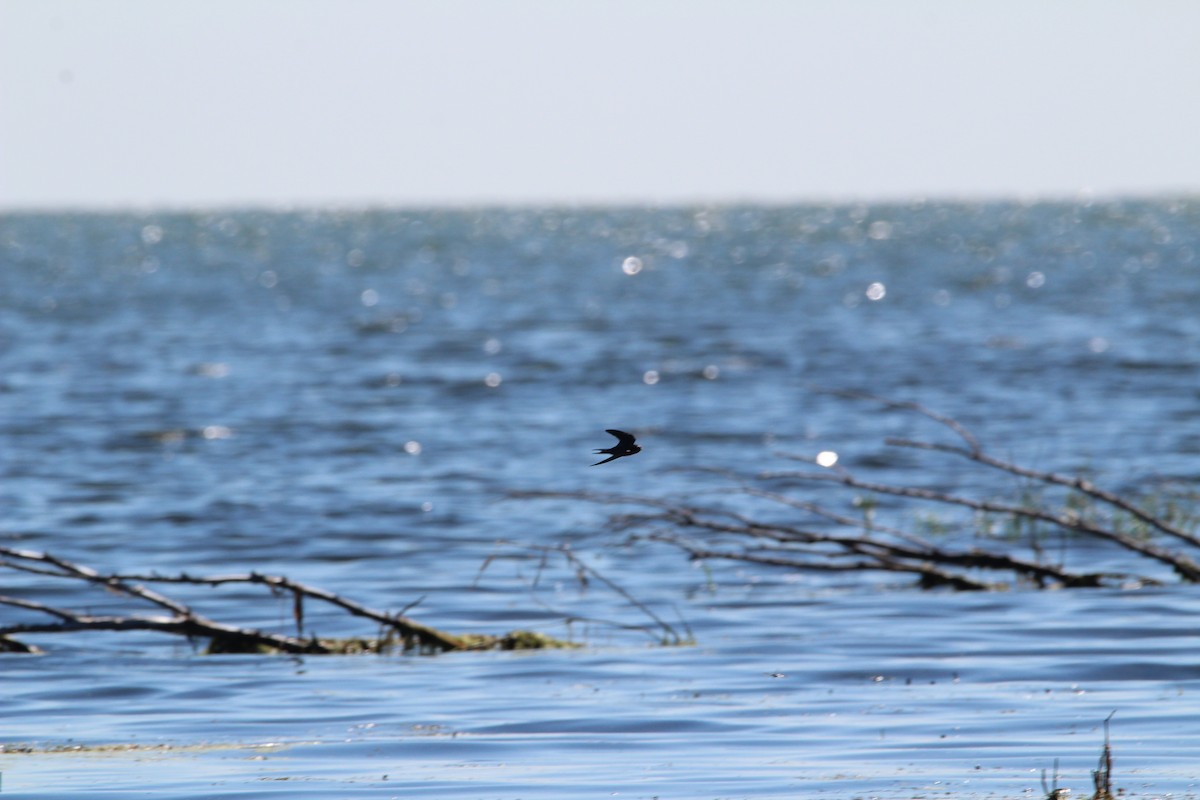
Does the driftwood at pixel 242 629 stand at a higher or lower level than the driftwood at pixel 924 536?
lower

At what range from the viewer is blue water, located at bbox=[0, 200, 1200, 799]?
23.5ft

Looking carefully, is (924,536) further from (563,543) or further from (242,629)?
(242,629)

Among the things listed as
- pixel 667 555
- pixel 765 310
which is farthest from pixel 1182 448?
pixel 765 310

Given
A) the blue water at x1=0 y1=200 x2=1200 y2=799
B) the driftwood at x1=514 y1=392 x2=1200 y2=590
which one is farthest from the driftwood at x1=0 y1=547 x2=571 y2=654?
the driftwood at x1=514 y1=392 x2=1200 y2=590

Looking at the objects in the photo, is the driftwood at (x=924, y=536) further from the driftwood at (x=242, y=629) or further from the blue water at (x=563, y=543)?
the driftwood at (x=242, y=629)

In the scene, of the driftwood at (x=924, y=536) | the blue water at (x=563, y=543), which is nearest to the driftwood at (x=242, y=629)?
the blue water at (x=563, y=543)

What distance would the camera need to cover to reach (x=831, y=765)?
22.6 feet

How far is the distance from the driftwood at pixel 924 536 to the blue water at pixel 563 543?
0.25 metres

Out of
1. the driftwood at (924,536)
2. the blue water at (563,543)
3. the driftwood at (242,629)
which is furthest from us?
the driftwood at (924,536)

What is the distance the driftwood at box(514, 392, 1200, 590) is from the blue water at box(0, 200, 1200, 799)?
25 centimetres

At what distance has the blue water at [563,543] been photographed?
7156 millimetres

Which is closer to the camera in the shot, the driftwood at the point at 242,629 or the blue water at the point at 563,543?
the blue water at the point at 563,543

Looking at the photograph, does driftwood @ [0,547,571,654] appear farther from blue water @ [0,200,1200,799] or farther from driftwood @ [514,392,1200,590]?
driftwood @ [514,392,1200,590]

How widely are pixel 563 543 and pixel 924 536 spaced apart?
2.82m
